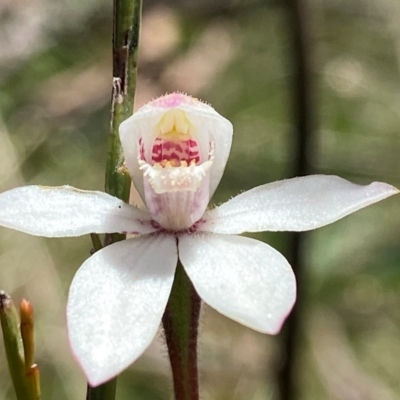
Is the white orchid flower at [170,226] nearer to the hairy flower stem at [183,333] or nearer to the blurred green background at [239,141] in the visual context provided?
the hairy flower stem at [183,333]

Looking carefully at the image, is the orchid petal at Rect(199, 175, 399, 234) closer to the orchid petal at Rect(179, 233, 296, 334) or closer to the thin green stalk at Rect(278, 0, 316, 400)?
the orchid petal at Rect(179, 233, 296, 334)

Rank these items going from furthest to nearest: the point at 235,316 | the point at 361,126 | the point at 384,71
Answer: the point at 384,71
the point at 361,126
the point at 235,316

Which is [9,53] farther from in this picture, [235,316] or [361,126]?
[235,316]

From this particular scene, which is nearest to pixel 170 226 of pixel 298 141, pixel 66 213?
pixel 66 213

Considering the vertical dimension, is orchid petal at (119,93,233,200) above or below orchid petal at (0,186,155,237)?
above

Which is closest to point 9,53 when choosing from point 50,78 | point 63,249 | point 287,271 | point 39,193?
point 50,78

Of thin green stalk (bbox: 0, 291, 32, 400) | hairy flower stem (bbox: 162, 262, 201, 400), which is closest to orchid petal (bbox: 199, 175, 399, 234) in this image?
hairy flower stem (bbox: 162, 262, 201, 400)
